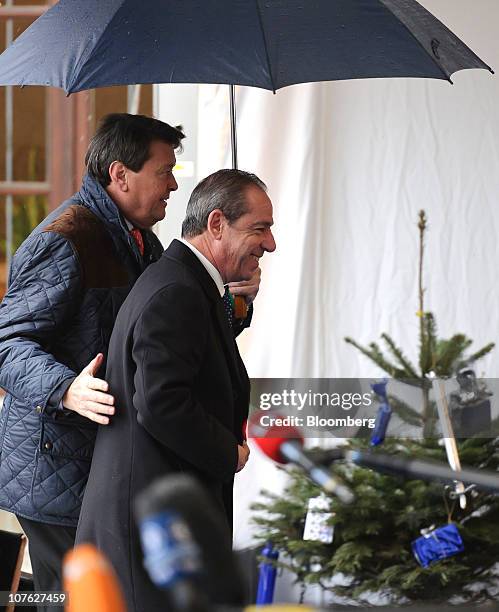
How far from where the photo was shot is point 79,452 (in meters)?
2.74

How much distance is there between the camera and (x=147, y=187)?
9.32ft

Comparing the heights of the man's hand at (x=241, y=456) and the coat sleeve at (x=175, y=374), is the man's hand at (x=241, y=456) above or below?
below

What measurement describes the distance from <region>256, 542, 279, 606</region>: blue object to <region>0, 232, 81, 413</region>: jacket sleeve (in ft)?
6.10

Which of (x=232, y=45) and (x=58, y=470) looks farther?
(x=232, y=45)

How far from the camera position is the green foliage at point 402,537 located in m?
4.13

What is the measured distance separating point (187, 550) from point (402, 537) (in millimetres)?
3561

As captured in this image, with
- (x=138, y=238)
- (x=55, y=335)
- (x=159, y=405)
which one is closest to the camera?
(x=159, y=405)

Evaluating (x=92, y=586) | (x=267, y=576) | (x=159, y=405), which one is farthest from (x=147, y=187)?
(x=92, y=586)

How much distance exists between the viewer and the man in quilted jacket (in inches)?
105

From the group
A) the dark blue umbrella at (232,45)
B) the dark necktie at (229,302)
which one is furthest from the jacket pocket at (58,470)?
the dark blue umbrella at (232,45)

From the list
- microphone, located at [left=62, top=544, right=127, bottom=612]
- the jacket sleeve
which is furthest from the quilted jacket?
microphone, located at [left=62, top=544, right=127, bottom=612]

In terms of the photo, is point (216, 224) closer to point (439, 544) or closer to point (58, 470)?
point (58, 470)

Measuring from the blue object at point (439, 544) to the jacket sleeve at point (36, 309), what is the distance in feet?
6.10

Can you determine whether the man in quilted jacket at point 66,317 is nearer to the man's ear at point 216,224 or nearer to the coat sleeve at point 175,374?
→ the coat sleeve at point 175,374
